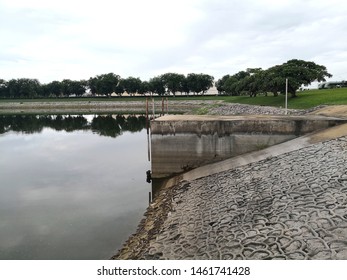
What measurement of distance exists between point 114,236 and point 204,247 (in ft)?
13.4

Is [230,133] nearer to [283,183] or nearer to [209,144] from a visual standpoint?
[209,144]

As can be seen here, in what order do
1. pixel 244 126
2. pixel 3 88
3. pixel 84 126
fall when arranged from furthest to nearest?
pixel 3 88, pixel 84 126, pixel 244 126

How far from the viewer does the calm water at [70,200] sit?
1042 centimetres

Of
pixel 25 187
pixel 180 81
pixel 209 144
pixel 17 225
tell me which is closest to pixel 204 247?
pixel 17 225

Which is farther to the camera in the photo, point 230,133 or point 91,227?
point 230,133

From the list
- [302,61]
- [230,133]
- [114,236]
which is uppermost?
[302,61]

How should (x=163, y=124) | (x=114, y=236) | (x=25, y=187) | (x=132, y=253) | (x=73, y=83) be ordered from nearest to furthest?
(x=132, y=253), (x=114, y=236), (x=25, y=187), (x=163, y=124), (x=73, y=83)

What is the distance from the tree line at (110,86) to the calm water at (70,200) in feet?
303

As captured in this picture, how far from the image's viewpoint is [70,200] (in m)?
14.6

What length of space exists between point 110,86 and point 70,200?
112309 millimetres

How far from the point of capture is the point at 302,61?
5212cm

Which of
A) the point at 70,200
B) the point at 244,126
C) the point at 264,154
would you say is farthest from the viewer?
the point at 244,126

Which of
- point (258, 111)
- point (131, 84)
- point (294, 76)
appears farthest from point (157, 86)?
point (258, 111)

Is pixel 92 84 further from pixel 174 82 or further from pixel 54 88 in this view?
pixel 174 82
